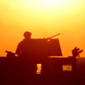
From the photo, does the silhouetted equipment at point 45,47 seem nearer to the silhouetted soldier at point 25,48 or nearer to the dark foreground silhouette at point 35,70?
the dark foreground silhouette at point 35,70

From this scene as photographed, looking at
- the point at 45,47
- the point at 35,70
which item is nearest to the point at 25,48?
the point at 45,47

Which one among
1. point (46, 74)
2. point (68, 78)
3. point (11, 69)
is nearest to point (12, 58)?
point (11, 69)

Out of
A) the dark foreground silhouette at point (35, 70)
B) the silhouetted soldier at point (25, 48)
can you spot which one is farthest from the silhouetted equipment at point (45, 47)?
the silhouetted soldier at point (25, 48)

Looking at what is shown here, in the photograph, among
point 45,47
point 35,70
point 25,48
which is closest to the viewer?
point 35,70

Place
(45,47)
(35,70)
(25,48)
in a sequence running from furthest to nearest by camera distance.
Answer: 1. (25,48)
2. (45,47)
3. (35,70)

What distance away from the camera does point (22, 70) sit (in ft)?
23.2

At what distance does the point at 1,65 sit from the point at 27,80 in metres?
0.90

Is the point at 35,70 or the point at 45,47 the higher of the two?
the point at 45,47

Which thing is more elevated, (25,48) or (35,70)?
(25,48)

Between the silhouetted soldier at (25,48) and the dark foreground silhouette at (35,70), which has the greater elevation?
the silhouetted soldier at (25,48)

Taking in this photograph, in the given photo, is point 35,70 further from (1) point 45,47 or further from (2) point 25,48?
(2) point 25,48

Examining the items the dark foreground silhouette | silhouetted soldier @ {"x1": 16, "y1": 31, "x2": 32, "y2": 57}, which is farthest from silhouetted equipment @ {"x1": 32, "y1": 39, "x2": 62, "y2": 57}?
silhouetted soldier @ {"x1": 16, "y1": 31, "x2": 32, "y2": 57}

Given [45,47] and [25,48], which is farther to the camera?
→ [25,48]

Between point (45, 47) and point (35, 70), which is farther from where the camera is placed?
point (45, 47)
